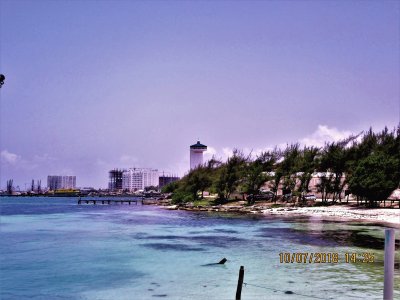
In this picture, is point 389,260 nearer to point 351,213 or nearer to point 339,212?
point 351,213

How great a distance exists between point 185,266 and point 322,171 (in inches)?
2501

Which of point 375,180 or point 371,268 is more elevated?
point 375,180

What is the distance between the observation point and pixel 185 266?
26.1 m

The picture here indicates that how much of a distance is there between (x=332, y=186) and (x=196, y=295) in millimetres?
65614

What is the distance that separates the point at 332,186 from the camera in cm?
7981

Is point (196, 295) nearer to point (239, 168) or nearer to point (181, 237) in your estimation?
point (181, 237)

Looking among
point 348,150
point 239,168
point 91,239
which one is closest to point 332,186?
point 348,150

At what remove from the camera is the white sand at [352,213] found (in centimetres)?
5472

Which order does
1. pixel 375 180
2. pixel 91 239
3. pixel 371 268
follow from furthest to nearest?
1. pixel 375 180
2. pixel 91 239
3. pixel 371 268

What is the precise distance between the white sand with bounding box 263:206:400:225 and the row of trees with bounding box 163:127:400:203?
345 cm

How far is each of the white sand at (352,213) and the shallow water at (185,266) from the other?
10.7 meters
